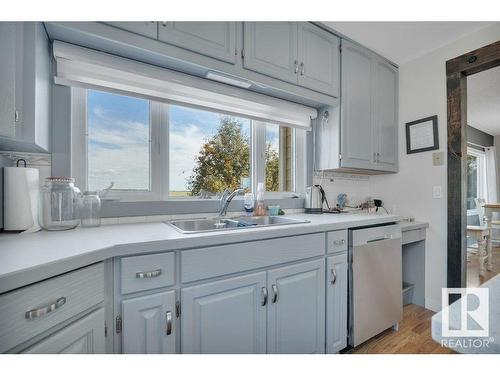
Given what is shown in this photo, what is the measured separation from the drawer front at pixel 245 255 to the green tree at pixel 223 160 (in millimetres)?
781

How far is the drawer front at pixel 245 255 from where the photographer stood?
1021 mm

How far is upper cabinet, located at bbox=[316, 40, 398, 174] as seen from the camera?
205 cm

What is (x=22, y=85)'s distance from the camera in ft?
3.08

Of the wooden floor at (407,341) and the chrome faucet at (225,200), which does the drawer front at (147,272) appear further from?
the wooden floor at (407,341)

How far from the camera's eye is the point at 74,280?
75 cm

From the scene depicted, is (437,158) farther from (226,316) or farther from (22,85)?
(22,85)

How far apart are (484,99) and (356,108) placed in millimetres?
2798

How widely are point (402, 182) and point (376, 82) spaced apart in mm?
1028

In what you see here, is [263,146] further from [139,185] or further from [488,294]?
[488,294]

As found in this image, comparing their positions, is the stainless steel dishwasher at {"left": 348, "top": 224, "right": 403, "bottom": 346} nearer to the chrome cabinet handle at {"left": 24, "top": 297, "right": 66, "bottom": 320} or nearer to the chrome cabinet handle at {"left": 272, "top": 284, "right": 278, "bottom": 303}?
the chrome cabinet handle at {"left": 272, "top": 284, "right": 278, "bottom": 303}

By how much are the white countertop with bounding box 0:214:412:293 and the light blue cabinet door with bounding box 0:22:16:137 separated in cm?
43

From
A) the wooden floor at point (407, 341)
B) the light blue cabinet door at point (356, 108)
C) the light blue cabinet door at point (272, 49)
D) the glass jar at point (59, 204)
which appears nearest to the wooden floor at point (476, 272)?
the wooden floor at point (407, 341)

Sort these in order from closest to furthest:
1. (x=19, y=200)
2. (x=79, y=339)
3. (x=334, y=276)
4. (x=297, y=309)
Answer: (x=79, y=339) → (x=19, y=200) → (x=297, y=309) → (x=334, y=276)

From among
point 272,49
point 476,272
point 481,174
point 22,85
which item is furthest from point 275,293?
point 481,174
